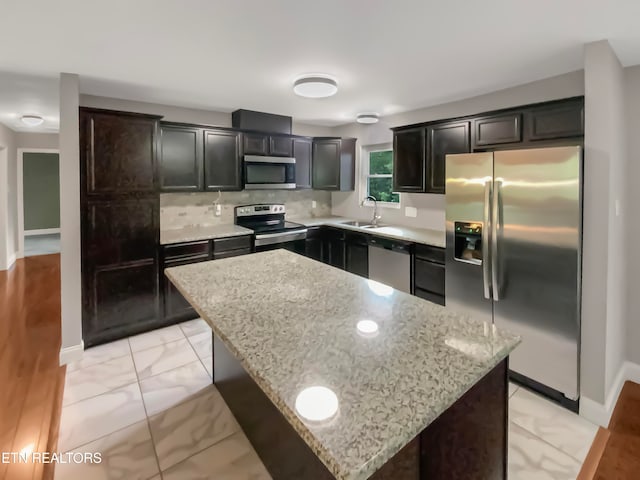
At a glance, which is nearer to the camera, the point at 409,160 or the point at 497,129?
the point at 497,129

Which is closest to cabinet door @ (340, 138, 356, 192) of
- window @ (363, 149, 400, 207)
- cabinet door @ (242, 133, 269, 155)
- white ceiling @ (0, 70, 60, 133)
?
window @ (363, 149, 400, 207)

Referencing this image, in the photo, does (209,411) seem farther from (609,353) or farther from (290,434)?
(609,353)

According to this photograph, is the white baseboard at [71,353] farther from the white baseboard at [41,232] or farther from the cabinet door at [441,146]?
the white baseboard at [41,232]

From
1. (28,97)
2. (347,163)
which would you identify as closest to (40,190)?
(28,97)

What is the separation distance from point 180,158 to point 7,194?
427cm

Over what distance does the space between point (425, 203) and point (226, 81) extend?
2.62 meters

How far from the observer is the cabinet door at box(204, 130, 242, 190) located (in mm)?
3967

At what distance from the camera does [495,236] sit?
8.36 ft

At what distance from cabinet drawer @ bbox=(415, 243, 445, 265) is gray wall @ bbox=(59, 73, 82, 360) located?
3.18m

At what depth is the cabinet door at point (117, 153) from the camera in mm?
2977

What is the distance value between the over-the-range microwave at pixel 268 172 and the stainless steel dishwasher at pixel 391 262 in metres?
1.44

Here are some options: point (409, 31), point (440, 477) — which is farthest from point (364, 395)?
point (409, 31)

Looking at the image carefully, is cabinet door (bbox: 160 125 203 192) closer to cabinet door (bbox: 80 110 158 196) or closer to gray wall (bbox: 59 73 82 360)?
cabinet door (bbox: 80 110 158 196)

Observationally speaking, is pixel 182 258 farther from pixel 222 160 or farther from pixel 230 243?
pixel 222 160
